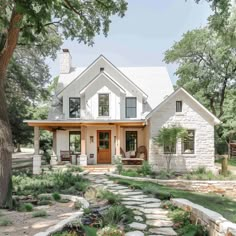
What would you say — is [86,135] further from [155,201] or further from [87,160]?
[155,201]

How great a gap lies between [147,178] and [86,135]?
277 inches

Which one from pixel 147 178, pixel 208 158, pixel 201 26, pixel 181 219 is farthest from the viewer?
pixel 201 26

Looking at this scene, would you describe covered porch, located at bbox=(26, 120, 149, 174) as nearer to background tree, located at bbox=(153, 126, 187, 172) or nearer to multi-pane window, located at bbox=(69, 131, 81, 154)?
multi-pane window, located at bbox=(69, 131, 81, 154)

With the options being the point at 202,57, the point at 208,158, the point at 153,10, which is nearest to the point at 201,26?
the point at 202,57

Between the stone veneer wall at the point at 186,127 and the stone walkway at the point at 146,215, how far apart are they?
23.2 ft

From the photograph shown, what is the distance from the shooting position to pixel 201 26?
28.0 metres

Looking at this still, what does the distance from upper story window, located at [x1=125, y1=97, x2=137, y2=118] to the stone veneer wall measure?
289 centimetres

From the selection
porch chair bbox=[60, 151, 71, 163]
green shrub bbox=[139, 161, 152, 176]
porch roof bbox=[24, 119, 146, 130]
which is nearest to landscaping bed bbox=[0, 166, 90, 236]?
green shrub bbox=[139, 161, 152, 176]

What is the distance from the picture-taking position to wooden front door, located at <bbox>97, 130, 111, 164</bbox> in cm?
2056

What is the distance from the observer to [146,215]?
7.32 metres

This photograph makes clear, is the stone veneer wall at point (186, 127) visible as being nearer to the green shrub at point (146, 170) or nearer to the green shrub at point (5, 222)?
the green shrub at point (146, 170)

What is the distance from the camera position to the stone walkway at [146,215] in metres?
6.03

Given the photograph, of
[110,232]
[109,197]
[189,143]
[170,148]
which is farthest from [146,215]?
[189,143]

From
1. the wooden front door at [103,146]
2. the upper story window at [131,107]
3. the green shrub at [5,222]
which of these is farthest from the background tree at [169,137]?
the green shrub at [5,222]
